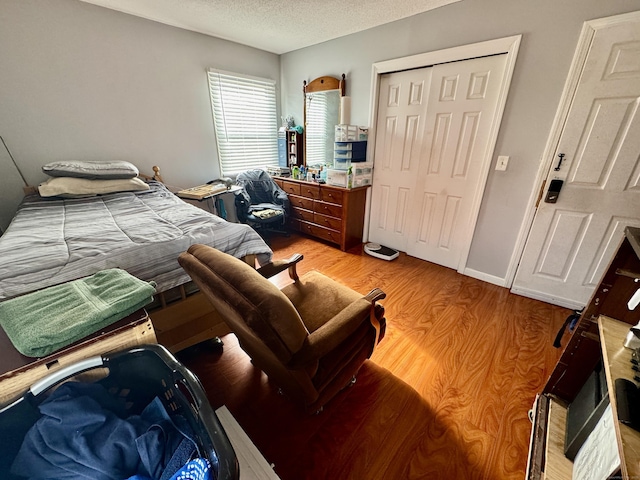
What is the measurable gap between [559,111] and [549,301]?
4.95 feet

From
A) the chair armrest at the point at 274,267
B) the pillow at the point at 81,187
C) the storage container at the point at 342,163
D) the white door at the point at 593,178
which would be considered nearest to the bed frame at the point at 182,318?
the chair armrest at the point at 274,267

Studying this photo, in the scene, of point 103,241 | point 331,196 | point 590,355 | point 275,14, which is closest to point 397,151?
point 331,196

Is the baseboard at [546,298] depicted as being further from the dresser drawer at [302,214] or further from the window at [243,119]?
the window at [243,119]

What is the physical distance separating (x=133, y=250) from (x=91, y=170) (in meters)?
1.54

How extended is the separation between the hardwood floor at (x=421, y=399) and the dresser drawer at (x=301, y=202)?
1.66m

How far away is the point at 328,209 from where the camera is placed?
10.1ft

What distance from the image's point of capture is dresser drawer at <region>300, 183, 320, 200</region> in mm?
3121

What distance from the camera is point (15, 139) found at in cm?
220

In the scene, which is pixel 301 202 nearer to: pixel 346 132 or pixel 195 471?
pixel 346 132

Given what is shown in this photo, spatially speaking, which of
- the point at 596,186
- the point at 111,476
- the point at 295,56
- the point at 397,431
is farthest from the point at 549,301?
the point at 295,56

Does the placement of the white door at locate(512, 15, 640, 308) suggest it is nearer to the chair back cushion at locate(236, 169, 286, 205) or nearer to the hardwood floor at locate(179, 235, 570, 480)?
the hardwood floor at locate(179, 235, 570, 480)

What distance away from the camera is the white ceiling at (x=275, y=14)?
2.18 metres

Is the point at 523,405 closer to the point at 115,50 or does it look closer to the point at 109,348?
the point at 109,348

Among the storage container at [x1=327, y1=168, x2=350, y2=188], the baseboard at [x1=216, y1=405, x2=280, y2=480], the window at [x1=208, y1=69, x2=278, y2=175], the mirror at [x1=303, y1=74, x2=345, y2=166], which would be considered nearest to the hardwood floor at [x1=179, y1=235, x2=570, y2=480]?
the baseboard at [x1=216, y1=405, x2=280, y2=480]
